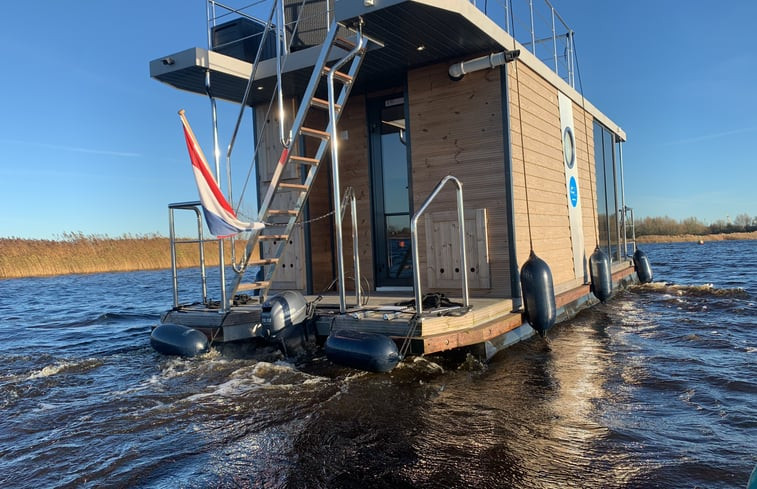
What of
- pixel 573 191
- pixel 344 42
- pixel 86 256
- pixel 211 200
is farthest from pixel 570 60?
pixel 86 256

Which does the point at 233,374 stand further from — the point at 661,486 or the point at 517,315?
the point at 661,486

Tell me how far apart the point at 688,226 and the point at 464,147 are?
52.5 meters

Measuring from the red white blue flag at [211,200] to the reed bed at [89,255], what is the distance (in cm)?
2067

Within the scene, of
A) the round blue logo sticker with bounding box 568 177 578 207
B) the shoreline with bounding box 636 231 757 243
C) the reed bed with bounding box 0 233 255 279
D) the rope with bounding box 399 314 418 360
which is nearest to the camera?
the rope with bounding box 399 314 418 360

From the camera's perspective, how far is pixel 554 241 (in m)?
8.21

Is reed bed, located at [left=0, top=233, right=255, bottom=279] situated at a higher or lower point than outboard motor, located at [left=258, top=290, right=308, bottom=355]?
higher

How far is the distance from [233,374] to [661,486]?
4.16 m

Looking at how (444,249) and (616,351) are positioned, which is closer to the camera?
(616,351)

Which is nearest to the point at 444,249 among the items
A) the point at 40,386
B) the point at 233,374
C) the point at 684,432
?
the point at 233,374

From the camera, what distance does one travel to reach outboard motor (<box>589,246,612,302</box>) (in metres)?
8.77

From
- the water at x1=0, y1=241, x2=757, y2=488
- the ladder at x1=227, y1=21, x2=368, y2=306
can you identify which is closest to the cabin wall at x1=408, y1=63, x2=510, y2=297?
the ladder at x1=227, y1=21, x2=368, y2=306

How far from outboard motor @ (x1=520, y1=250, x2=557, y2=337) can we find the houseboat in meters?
0.02

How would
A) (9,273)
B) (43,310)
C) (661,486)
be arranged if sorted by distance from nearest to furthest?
1. (661,486)
2. (43,310)
3. (9,273)

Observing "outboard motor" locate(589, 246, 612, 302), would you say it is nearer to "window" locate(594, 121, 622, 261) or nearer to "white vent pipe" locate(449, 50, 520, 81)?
"window" locate(594, 121, 622, 261)
